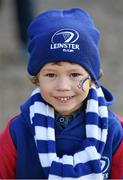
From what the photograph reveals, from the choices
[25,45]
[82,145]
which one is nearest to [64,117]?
[82,145]

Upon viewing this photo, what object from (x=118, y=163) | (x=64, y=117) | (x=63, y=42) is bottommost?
(x=118, y=163)

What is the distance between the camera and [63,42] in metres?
2.73

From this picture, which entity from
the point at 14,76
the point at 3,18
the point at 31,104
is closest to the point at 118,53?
the point at 14,76

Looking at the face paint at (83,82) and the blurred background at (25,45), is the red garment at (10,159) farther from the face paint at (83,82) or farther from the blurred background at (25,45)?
the blurred background at (25,45)

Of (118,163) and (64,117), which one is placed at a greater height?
(64,117)

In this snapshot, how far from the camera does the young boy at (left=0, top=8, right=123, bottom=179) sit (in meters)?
2.74

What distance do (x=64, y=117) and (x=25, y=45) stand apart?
3.57 meters

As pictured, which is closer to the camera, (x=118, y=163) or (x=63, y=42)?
(x=63, y=42)

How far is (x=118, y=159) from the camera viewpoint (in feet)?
9.35

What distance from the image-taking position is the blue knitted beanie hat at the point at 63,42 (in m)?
2.73

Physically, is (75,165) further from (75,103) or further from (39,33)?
(39,33)

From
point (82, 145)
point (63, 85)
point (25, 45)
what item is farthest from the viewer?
point (25, 45)

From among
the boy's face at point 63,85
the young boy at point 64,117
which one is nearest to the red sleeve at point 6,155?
the young boy at point 64,117

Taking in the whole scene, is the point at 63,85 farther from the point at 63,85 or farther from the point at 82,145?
the point at 82,145
